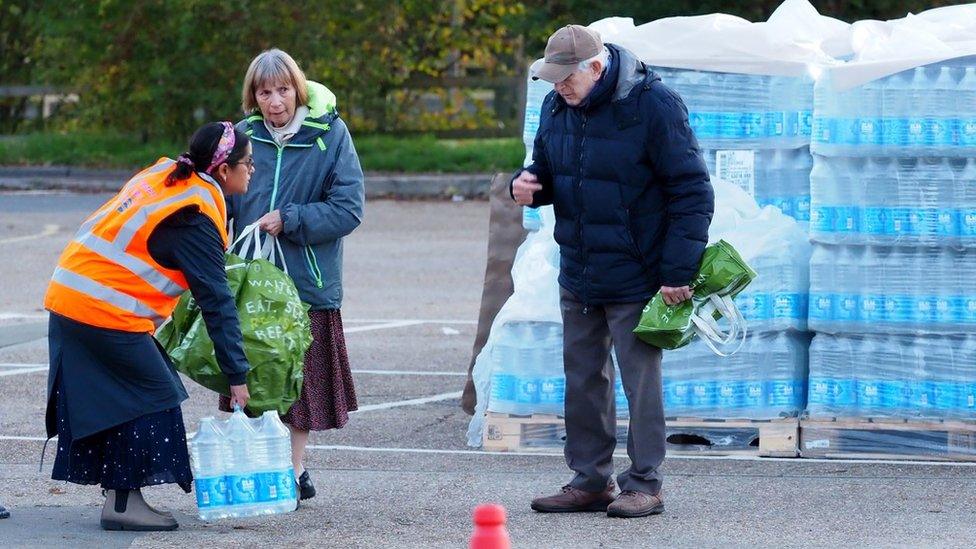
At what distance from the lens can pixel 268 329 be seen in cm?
588

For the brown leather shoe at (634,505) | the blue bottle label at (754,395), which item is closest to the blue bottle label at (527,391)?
the blue bottle label at (754,395)

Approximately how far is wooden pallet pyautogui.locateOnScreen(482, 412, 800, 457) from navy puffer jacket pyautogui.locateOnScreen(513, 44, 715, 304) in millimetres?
1429

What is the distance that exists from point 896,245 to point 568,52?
7.07ft

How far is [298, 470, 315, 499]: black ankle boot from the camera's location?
635cm

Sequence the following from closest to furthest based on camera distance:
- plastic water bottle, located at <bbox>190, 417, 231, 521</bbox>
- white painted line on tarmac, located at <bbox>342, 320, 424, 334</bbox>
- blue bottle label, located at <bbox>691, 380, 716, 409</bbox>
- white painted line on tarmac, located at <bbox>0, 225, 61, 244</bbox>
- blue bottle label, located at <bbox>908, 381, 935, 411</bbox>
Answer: plastic water bottle, located at <bbox>190, 417, 231, 521</bbox> → blue bottle label, located at <bbox>908, 381, 935, 411</bbox> → blue bottle label, located at <bbox>691, 380, 716, 409</bbox> → white painted line on tarmac, located at <bbox>342, 320, 424, 334</bbox> → white painted line on tarmac, located at <bbox>0, 225, 61, 244</bbox>

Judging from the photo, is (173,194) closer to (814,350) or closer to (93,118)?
(814,350)

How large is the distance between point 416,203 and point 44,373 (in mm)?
10613

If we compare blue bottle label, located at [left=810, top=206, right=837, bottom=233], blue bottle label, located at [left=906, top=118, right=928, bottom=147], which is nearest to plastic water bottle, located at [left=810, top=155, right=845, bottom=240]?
blue bottle label, located at [left=810, top=206, right=837, bottom=233]

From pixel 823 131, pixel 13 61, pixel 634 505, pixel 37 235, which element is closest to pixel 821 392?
pixel 823 131

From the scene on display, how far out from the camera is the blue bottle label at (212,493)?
5781mm

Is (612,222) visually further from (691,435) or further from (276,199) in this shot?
(691,435)

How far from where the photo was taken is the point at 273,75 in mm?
6129

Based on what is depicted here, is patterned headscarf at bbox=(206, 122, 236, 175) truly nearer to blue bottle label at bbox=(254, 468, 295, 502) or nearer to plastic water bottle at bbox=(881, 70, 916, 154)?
blue bottle label at bbox=(254, 468, 295, 502)

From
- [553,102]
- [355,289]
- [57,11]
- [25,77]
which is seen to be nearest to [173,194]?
[553,102]
